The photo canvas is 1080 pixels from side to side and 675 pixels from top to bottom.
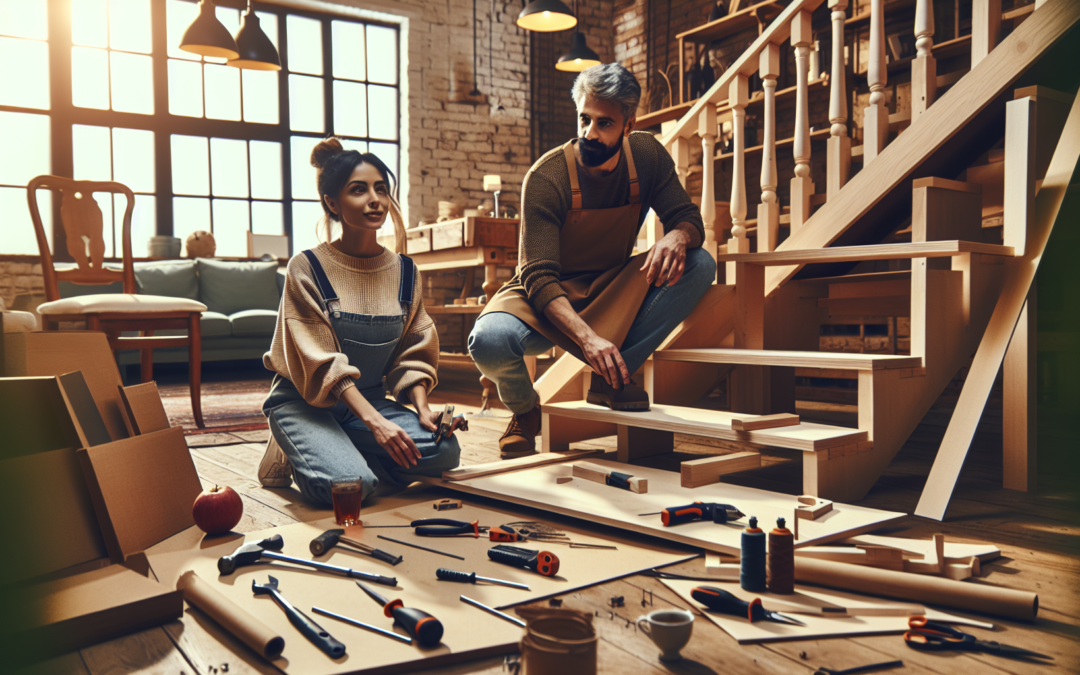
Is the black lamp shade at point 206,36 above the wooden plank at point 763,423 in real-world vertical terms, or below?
above

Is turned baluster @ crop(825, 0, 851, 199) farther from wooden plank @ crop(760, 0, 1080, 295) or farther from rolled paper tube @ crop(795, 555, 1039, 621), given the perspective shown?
rolled paper tube @ crop(795, 555, 1039, 621)

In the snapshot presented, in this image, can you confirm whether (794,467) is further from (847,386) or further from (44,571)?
(847,386)

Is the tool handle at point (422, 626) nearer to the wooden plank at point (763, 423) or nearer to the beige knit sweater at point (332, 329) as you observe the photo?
the beige knit sweater at point (332, 329)

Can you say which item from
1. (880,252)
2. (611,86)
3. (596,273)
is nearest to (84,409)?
(596,273)

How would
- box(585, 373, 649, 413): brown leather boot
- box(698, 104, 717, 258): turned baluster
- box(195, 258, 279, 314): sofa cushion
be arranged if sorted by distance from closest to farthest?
box(585, 373, 649, 413): brown leather boot, box(698, 104, 717, 258): turned baluster, box(195, 258, 279, 314): sofa cushion

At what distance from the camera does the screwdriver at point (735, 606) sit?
1270mm

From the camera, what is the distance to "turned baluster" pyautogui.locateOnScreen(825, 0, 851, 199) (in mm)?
2641

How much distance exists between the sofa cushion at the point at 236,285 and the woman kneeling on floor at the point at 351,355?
4305 millimetres

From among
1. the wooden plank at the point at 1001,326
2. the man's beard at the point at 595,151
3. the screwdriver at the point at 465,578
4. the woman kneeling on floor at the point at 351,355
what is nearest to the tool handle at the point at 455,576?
the screwdriver at the point at 465,578

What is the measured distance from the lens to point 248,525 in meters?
1.92

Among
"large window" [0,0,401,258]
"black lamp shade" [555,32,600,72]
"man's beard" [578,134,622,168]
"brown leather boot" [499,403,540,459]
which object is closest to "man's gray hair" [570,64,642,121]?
"man's beard" [578,134,622,168]

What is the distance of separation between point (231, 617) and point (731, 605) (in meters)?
0.81

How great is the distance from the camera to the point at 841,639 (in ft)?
3.99

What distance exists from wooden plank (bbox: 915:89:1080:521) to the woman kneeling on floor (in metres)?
1.28
